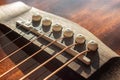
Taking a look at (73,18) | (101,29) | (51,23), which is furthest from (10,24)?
(101,29)

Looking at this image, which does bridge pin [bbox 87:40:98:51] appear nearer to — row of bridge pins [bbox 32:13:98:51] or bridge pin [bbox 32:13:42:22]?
row of bridge pins [bbox 32:13:98:51]

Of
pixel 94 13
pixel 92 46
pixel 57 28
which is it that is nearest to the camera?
pixel 92 46

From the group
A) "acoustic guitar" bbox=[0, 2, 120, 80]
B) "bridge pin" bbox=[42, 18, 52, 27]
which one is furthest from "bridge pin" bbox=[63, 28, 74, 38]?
"bridge pin" bbox=[42, 18, 52, 27]

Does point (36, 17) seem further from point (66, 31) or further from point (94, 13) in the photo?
point (94, 13)

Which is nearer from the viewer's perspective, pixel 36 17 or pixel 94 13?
pixel 36 17

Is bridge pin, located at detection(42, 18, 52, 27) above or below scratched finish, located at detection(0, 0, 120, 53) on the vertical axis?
above

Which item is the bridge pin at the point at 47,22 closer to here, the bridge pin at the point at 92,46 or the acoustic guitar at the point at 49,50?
the acoustic guitar at the point at 49,50

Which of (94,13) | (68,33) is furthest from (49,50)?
(94,13)
